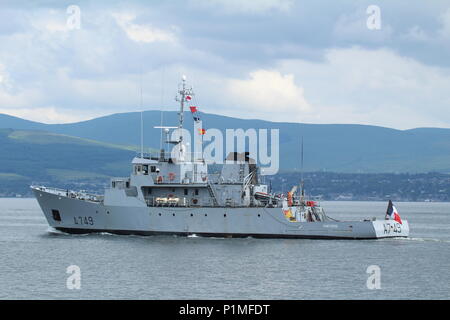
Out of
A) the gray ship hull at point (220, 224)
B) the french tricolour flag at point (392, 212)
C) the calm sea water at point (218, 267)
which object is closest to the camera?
the calm sea water at point (218, 267)

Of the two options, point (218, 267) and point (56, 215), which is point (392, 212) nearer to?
point (218, 267)

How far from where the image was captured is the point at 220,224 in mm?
55781

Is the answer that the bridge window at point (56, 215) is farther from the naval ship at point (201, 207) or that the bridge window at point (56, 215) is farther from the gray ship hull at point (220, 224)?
the gray ship hull at point (220, 224)

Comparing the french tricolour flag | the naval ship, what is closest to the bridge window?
the naval ship

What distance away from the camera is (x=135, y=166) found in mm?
57938

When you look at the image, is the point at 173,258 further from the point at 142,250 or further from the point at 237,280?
the point at 237,280

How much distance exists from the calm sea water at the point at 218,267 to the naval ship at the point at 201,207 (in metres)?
0.87

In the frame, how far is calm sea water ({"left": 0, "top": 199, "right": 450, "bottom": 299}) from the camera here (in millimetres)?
37875

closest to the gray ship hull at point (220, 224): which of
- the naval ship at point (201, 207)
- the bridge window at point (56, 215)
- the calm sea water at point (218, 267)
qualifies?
the naval ship at point (201, 207)

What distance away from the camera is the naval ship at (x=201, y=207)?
5566 centimetres

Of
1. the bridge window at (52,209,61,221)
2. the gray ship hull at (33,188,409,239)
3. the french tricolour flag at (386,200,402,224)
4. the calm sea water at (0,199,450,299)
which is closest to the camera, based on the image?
the calm sea water at (0,199,450,299)

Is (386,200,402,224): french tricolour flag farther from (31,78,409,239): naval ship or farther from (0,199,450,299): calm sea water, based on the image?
(0,199,450,299): calm sea water
